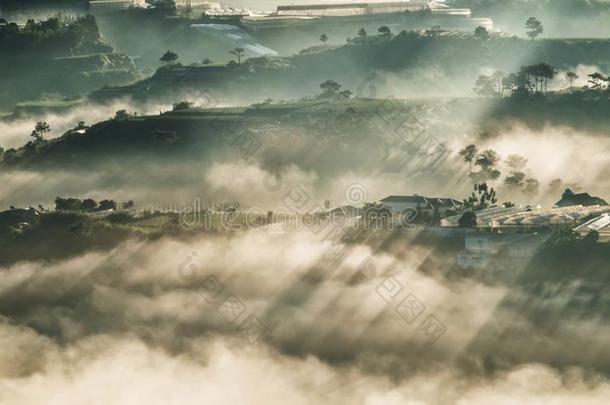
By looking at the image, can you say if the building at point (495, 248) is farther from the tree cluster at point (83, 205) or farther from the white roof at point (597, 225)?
the tree cluster at point (83, 205)

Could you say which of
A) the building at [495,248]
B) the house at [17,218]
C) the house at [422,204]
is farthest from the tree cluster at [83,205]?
the building at [495,248]

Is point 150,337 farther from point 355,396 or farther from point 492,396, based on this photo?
point 492,396

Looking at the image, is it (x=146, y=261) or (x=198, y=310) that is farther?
(x=146, y=261)

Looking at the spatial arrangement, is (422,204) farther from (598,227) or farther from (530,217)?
(598,227)

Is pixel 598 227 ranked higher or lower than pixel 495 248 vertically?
higher

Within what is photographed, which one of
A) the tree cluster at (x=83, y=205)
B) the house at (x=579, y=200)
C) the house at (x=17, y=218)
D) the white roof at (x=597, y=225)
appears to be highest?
the white roof at (x=597, y=225)

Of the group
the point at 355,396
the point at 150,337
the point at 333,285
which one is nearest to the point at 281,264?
the point at 333,285

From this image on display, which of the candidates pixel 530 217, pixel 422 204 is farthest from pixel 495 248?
pixel 422 204
